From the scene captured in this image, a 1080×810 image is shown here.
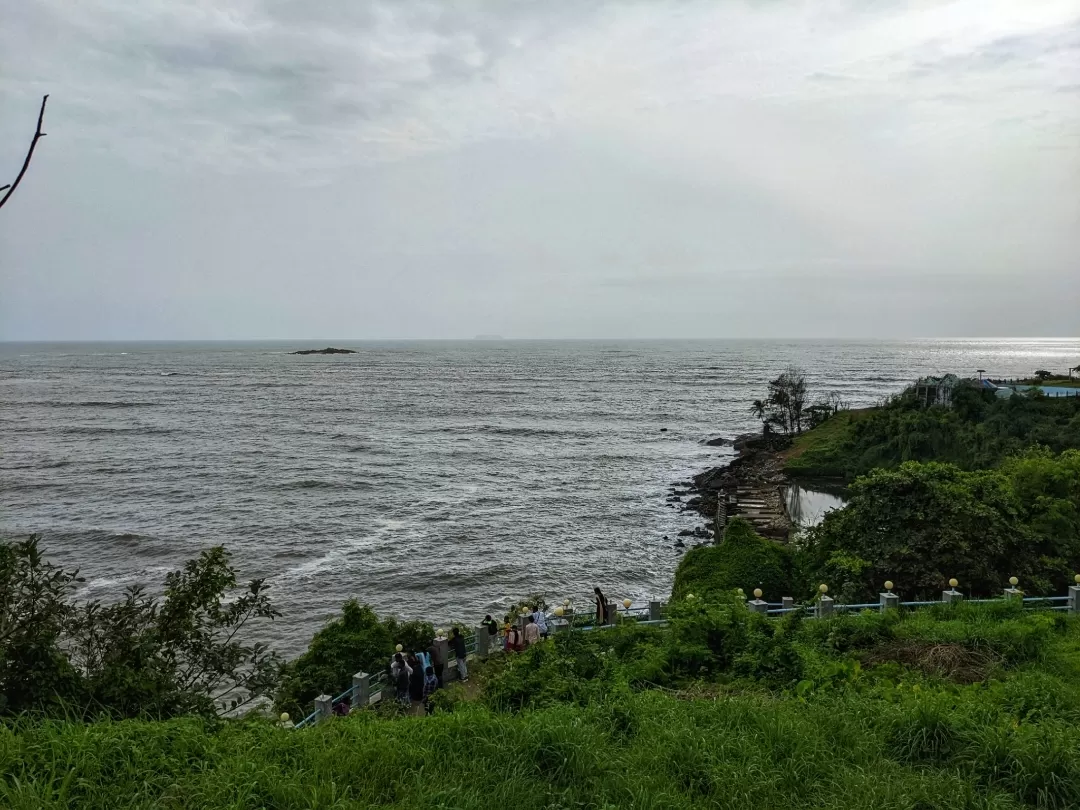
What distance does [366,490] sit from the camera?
1699 inches

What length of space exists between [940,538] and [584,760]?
13477mm

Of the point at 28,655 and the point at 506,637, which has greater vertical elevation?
the point at 28,655

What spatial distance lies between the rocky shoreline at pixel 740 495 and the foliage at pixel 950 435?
2.45m

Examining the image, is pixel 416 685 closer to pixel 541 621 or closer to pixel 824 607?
pixel 541 621

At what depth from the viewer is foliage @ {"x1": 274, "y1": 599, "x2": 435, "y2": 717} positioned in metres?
13.4

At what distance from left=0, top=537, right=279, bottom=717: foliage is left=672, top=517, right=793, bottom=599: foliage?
453 inches

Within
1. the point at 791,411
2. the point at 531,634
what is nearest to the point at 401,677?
the point at 531,634

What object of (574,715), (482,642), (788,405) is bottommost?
(482,642)

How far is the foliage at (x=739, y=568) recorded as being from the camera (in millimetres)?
17234

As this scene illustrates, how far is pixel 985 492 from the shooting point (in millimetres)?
17281

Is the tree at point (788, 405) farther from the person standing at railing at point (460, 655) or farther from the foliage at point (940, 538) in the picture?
the person standing at railing at point (460, 655)

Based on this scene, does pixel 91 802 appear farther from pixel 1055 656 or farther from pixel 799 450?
pixel 799 450

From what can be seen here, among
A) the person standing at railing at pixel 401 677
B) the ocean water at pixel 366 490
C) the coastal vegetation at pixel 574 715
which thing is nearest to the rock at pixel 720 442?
the ocean water at pixel 366 490

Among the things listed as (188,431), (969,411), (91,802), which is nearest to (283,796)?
(91,802)
